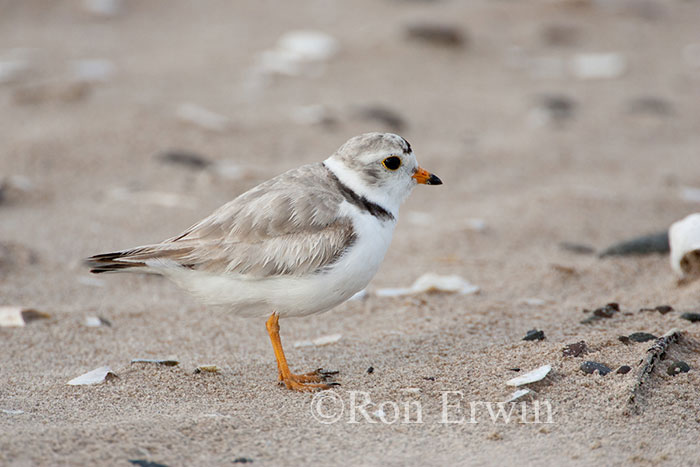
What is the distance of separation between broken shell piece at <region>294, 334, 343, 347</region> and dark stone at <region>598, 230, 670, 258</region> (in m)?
2.43

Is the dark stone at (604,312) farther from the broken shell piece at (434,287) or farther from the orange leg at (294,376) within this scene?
the orange leg at (294,376)

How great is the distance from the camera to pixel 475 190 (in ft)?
26.2

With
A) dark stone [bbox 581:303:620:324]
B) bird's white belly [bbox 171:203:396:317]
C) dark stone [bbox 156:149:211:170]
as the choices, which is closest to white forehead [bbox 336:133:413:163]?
bird's white belly [bbox 171:203:396:317]

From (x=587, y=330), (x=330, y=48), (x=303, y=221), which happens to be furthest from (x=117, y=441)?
(x=330, y=48)

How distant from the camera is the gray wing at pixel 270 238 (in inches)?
165

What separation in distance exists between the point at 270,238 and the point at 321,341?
37.4 inches

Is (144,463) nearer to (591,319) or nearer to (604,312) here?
(591,319)

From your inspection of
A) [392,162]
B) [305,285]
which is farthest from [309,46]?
[305,285]

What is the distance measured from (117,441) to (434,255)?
3694mm

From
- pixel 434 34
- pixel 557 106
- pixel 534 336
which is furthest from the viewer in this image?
pixel 434 34

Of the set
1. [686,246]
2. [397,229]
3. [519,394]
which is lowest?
[397,229]

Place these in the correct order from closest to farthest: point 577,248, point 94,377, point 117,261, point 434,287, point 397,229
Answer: point 94,377
point 117,261
point 434,287
point 577,248
point 397,229

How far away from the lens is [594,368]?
4.00 metres

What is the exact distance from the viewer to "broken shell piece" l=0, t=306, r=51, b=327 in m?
5.03
